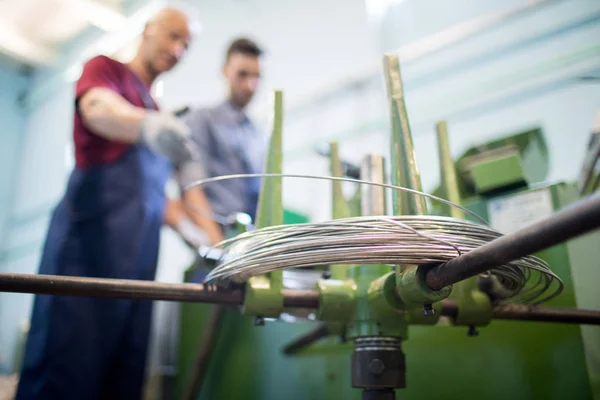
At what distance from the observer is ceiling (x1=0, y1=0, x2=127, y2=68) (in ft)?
7.29

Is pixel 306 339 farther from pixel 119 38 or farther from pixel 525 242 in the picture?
pixel 119 38

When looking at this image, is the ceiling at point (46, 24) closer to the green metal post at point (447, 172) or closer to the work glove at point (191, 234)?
the work glove at point (191, 234)

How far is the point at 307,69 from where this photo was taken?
227cm

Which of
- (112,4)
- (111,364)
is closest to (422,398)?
(111,364)

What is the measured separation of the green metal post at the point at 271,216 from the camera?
726 mm

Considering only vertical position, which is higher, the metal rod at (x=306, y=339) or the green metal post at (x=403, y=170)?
the green metal post at (x=403, y=170)

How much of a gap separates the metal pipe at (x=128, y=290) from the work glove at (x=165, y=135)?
16.9 inches

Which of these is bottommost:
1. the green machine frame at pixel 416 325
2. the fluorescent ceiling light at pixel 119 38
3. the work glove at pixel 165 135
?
the green machine frame at pixel 416 325

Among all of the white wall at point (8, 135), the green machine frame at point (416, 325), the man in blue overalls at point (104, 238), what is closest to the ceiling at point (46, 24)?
the white wall at point (8, 135)

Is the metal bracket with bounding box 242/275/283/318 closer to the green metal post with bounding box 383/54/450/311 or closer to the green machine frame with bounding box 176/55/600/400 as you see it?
the green machine frame with bounding box 176/55/600/400

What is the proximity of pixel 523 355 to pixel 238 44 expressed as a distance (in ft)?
4.98

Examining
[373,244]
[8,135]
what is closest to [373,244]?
[373,244]

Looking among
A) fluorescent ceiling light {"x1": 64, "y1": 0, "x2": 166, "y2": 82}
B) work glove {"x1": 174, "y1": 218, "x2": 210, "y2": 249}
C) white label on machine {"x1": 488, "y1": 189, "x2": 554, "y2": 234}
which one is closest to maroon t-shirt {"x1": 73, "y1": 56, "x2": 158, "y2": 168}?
work glove {"x1": 174, "y1": 218, "x2": 210, "y2": 249}

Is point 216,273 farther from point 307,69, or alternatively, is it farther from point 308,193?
point 307,69
